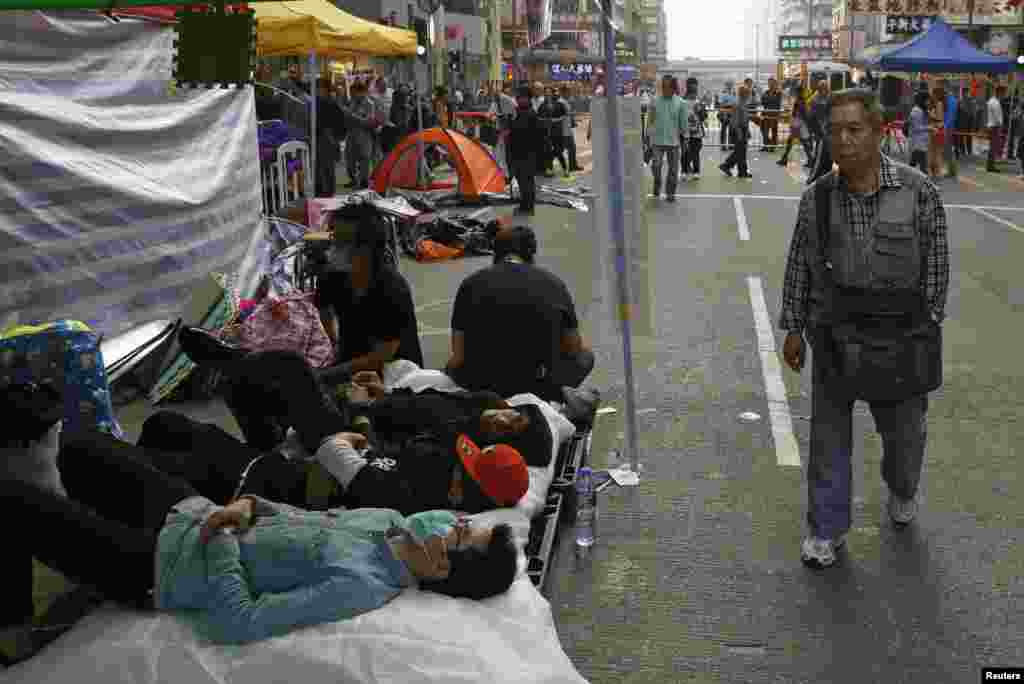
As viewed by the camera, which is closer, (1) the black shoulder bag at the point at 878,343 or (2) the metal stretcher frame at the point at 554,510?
(2) the metal stretcher frame at the point at 554,510

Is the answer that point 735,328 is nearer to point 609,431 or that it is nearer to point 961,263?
point 609,431

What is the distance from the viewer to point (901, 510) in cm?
514

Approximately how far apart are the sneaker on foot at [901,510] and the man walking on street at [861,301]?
0.33 metres

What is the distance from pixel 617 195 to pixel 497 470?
185 centimetres

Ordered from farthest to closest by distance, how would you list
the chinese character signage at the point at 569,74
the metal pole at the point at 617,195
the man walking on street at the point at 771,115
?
the chinese character signage at the point at 569,74
the man walking on street at the point at 771,115
the metal pole at the point at 617,195

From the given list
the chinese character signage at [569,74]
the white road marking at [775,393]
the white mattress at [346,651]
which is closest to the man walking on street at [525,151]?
the white road marking at [775,393]

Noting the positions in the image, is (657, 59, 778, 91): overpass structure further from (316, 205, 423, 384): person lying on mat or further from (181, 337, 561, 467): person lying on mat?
(181, 337, 561, 467): person lying on mat

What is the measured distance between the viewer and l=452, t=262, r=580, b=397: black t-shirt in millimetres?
5496

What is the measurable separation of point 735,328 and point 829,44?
9506cm

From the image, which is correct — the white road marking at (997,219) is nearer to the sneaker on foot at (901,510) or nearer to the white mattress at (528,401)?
the sneaker on foot at (901,510)

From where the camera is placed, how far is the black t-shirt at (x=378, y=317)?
19.7 ft

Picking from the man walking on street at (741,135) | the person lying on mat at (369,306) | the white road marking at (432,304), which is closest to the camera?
the person lying on mat at (369,306)

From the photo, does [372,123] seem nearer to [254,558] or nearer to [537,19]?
[537,19]

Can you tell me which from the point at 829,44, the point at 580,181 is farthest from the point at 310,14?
the point at 829,44
